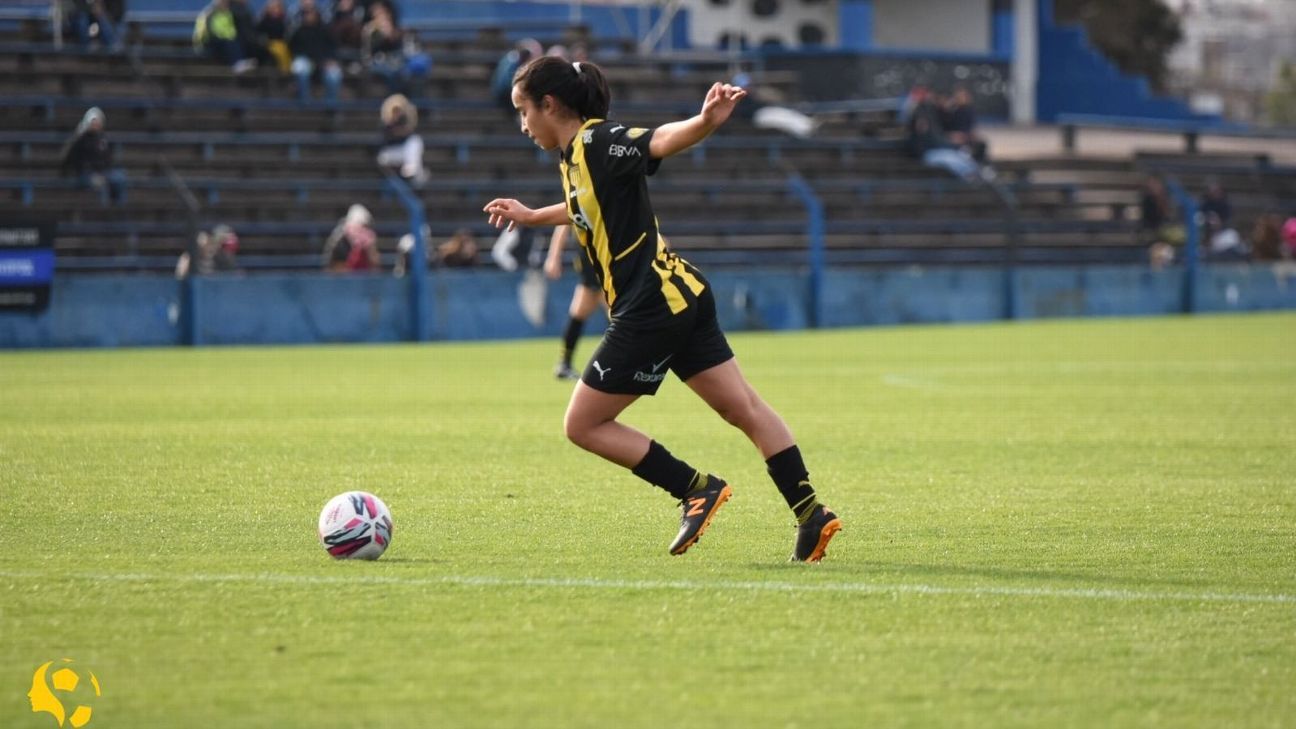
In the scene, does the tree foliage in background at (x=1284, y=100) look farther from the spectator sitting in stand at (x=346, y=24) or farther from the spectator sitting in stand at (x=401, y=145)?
the spectator sitting in stand at (x=401, y=145)

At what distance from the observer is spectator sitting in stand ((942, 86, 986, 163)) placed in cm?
3734

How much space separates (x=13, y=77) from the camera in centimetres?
2900

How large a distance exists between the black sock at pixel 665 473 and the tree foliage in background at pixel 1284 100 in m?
62.8

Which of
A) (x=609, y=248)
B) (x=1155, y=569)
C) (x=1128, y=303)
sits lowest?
(x=1128, y=303)

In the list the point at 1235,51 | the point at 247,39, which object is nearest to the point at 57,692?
the point at 247,39

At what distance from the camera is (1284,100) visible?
6662cm

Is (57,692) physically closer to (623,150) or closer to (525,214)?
(623,150)

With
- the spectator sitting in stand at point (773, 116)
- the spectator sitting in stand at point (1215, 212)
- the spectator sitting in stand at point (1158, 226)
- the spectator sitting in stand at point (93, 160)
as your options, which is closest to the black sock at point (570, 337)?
the spectator sitting in stand at point (93, 160)

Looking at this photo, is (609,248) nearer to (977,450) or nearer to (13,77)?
(977,450)

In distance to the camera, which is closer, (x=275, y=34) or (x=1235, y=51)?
(x=275, y=34)

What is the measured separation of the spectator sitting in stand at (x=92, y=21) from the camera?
101 feet

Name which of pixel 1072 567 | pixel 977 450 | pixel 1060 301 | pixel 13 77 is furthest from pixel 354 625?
pixel 1060 301

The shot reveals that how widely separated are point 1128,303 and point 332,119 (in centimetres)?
1441

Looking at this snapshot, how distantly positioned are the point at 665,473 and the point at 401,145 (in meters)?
22.8
